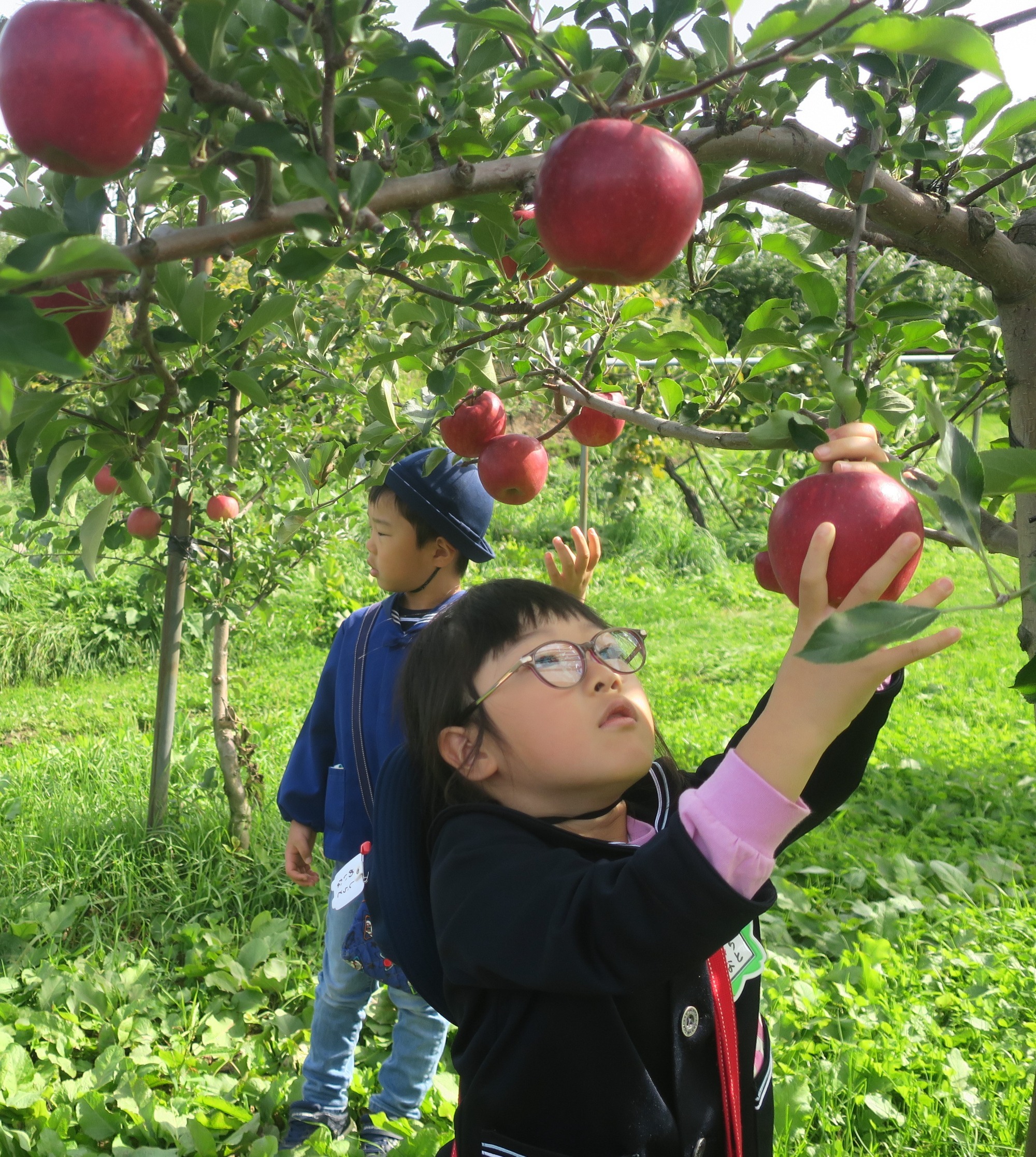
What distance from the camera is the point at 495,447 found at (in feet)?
5.42

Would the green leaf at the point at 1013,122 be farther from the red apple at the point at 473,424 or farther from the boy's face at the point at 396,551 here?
the boy's face at the point at 396,551

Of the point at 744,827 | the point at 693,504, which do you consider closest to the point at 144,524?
the point at 744,827

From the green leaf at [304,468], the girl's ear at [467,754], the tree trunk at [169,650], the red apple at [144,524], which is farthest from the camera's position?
the tree trunk at [169,650]

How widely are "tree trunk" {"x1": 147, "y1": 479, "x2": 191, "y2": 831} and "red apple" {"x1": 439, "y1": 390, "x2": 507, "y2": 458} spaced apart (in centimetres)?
117

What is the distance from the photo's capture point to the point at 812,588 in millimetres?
797

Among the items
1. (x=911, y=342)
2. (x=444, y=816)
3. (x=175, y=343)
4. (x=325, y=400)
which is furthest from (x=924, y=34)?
(x=325, y=400)

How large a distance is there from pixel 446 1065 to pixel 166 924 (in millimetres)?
917

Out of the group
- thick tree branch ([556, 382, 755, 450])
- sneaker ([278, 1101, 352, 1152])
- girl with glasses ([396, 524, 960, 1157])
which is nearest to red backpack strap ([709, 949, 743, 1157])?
girl with glasses ([396, 524, 960, 1157])

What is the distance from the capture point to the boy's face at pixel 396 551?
1.95 m

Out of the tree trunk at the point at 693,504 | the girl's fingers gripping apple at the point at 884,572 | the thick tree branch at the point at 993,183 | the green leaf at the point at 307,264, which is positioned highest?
the thick tree branch at the point at 993,183

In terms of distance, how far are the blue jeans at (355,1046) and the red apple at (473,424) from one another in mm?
905

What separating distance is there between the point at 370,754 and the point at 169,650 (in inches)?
45.1

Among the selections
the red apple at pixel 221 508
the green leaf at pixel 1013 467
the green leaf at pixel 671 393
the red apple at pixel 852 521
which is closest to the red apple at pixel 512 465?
the green leaf at pixel 671 393

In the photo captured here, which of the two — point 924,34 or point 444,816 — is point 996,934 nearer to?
point 444,816
